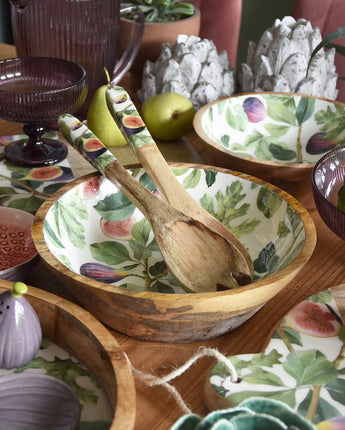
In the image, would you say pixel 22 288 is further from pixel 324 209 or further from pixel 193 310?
pixel 324 209

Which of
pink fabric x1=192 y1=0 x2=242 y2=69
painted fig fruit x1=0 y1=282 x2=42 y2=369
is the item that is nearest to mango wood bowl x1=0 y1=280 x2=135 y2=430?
painted fig fruit x1=0 y1=282 x2=42 y2=369

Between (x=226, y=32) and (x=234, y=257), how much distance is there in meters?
1.07

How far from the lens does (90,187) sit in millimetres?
525

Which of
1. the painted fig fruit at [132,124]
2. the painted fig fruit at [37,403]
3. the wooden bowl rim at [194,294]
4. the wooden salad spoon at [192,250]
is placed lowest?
the painted fig fruit at [37,403]

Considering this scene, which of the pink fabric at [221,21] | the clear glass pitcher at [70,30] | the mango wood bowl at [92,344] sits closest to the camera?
the mango wood bowl at [92,344]

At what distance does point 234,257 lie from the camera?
1.47 feet

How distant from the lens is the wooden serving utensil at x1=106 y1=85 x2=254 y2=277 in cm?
49

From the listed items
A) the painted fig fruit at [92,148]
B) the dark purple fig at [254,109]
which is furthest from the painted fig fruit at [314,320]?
the dark purple fig at [254,109]

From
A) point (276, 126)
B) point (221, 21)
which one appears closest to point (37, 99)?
point (276, 126)

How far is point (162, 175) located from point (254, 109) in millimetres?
261

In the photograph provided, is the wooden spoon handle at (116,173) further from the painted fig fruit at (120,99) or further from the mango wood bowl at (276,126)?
the mango wood bowl at (276,126)

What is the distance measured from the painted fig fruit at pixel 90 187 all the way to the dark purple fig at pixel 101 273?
0.07m

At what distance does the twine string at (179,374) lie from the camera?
0.36 meters

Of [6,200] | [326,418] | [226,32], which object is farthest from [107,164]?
[226,32]
